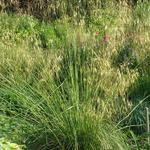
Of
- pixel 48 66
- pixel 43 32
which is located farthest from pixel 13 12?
pixel 48 66

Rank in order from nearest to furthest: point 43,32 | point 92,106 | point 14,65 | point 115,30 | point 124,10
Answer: point 92,106, point 14,65, point 115,30, point 124,10, point 43,32

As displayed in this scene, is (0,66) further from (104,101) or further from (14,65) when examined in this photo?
(104,101)

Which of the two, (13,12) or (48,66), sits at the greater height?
(48,66)

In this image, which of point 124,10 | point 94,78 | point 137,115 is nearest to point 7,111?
point 94,78

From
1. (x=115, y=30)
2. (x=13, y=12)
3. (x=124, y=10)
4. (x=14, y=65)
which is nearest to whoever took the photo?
(x=14, y=65)

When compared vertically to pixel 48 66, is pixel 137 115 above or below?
below

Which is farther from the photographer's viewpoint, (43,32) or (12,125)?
(43,32)

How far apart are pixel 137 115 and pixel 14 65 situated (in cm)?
129

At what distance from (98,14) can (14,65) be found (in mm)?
3702

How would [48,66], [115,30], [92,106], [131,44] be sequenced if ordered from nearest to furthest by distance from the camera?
[92,106] → [48,66] → [131,44] → [115,30]

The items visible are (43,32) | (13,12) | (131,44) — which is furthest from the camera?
(13,12)

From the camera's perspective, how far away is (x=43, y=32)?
8281mm

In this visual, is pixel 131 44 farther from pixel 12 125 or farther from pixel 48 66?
pixel 12 125

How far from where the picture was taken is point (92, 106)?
13.8ft
